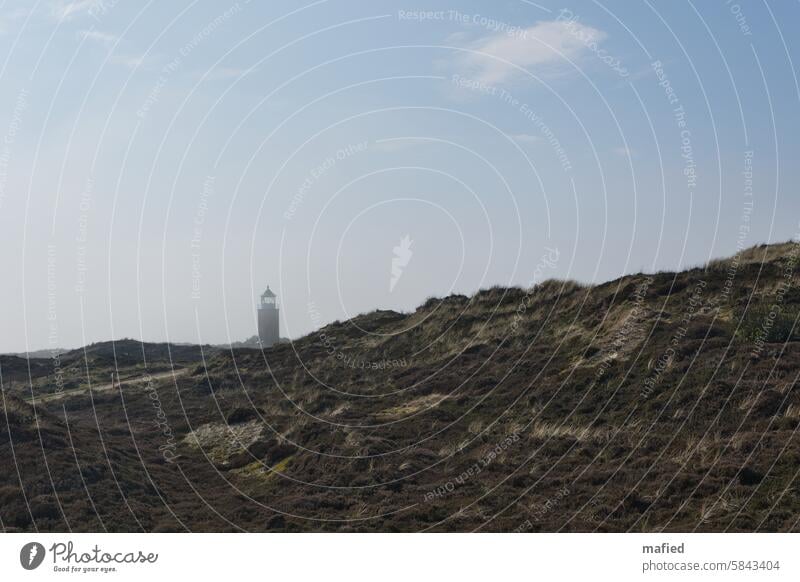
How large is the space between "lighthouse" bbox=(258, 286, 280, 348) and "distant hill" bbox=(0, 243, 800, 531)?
14.2 meters

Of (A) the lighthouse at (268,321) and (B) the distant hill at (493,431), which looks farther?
(A) the lighthouse at (268,321)

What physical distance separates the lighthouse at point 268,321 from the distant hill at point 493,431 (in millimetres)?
14168

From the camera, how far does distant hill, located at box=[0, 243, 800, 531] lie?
2222 centimetres

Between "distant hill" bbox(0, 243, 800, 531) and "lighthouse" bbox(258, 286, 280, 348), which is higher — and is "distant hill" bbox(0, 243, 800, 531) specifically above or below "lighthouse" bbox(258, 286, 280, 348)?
below

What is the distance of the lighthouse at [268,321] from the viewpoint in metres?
63.6

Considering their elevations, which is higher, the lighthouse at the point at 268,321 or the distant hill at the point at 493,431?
the lighthouse at the point at 268,321

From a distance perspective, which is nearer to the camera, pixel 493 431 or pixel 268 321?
pixel 493 431

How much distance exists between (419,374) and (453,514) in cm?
1864

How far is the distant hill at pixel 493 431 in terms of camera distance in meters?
22.2

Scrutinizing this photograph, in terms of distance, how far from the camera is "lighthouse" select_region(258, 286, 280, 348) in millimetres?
63625

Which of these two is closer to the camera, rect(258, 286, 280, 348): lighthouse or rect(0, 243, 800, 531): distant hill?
rect(0, 243, 800, 531): distant hill

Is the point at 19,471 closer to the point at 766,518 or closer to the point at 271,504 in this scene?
the point at 271,504

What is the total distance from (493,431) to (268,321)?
36.2 m

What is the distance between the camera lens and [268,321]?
64.2 m
